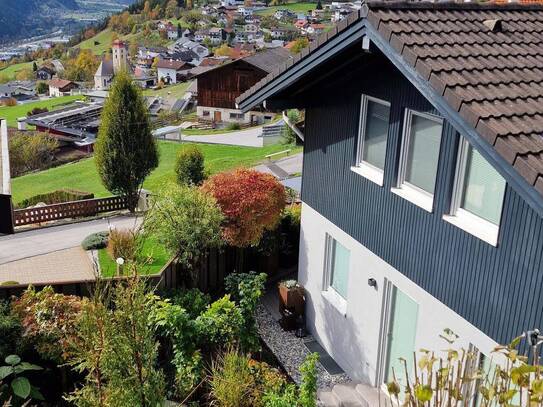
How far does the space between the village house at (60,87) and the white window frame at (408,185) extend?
12636 centimetres

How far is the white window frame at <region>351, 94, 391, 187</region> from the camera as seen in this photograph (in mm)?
10102

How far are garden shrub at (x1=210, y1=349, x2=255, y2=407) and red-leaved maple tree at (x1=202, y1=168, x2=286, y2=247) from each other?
3.83 meters

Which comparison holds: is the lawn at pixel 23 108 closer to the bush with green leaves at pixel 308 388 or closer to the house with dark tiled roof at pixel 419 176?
the house with dark tiled roof at pixel 419 176

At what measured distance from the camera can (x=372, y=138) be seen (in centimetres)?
1027

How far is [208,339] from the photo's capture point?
435 inches

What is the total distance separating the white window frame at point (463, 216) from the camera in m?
7.79

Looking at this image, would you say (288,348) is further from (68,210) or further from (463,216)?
(68,210)

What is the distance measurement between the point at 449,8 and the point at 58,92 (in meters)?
130

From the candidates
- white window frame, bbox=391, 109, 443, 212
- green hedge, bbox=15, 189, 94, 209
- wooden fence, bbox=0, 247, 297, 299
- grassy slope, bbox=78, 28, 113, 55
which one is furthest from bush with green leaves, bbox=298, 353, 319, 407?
grassy slope, bbox=78, 28, 113, 55

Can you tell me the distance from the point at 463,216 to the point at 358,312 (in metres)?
3.50

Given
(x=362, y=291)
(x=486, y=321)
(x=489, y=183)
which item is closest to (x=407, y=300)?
(x=362, y=291)

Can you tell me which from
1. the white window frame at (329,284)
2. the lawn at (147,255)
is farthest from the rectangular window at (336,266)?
the lawn at (147,255)

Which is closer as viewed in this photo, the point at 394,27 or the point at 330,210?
the point at 394,27

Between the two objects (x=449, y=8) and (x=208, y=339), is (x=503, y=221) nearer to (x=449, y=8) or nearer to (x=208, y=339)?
(x=449, y=8)
